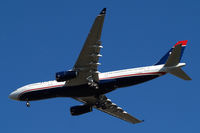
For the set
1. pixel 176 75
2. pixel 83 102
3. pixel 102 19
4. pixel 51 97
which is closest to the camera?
pixel 102 19

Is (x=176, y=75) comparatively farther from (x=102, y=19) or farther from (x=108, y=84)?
(x=102, y=19)

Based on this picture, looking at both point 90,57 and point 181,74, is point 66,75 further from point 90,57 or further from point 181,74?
point 181,74

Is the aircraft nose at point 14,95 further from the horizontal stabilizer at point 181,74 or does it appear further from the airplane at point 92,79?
the horizontal stabilizer at point 181,74

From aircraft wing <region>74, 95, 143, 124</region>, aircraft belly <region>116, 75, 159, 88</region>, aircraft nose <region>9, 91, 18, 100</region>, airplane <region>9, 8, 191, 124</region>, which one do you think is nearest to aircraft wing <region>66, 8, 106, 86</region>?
airplane <region>9, 8, 191, 124</region>

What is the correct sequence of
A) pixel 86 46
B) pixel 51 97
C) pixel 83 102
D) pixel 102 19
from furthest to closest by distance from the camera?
pixel 83 102 → pixel 51 97 → pixel 86 46 → pixel 102 19

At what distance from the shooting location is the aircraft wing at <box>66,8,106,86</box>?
51562 millimetres

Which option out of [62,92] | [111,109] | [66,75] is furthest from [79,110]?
[66,75]

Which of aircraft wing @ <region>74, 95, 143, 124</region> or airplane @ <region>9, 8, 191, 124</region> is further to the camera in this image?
aircraft wing @ <region>74, 95, 143, 124</region>

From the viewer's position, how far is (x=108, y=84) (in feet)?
199

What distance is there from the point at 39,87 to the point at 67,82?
4532 millimetres

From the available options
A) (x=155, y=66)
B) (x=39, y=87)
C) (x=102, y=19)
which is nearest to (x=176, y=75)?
(x=155, y=66)

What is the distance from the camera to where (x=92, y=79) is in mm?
60312

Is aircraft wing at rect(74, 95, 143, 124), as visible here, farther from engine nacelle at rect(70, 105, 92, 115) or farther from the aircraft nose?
the aircraft nose

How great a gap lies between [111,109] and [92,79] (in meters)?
11.1
